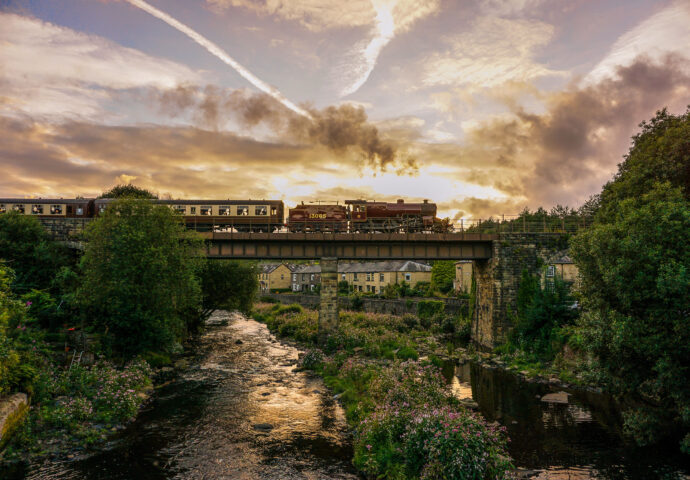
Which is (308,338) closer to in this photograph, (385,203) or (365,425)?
(385,203)

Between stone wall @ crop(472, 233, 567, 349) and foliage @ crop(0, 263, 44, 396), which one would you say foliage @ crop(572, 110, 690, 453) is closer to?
stone wall @ crop(472, 233, 567, 349)

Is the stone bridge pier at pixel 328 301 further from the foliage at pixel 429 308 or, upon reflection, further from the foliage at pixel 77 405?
the foliage at pixel 429 308

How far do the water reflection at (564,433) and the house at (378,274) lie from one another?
53.3 meters

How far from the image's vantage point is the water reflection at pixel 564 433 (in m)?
13.6

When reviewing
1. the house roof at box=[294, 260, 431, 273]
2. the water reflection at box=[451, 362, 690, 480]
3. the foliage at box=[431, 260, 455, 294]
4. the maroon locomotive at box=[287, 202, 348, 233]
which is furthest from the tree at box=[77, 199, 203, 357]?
the house roof at box=[294, 260, 431, 273]

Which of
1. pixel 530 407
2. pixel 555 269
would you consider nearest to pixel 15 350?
pixel 530 407

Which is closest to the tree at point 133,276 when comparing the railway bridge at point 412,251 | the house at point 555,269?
the railway bridge at point 412,251

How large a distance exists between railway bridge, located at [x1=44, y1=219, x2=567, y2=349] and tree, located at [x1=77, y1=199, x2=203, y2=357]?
1047cm

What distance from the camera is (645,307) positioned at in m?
14.8

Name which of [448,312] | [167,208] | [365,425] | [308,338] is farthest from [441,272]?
[365,425]

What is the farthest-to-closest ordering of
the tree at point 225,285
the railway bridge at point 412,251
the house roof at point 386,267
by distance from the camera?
1. the house roof at point 386,267
2. the tree at point 225,285
3. the railway bridge at point 412,251

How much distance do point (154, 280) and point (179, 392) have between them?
6564 millimetres

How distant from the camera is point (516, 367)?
28.5 m

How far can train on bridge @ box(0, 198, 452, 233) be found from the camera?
1635 inches
